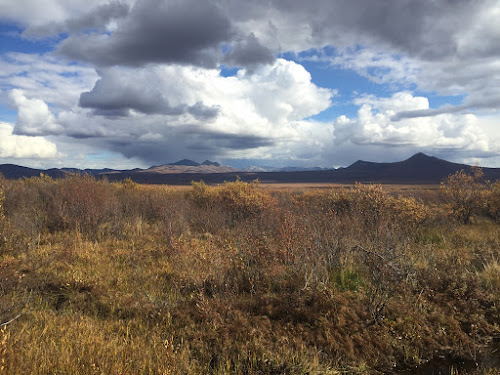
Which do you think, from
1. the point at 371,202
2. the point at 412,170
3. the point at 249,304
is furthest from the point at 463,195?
the point at 412,170

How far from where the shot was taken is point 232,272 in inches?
311

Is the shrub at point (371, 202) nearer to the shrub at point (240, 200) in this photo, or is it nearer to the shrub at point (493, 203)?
the shrub at point (240, 200)

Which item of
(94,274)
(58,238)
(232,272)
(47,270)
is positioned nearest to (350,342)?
(232,272)

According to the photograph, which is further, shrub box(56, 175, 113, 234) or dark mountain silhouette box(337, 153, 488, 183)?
dark mountain silhouette box(337, 153, 488, 183)

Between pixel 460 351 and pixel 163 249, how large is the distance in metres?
8.64

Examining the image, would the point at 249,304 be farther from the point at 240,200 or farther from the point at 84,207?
the point at 240,200

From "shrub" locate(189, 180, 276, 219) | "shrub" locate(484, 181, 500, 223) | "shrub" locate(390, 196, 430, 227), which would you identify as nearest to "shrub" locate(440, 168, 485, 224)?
"shrub" locate(484, 181, 500, 223)

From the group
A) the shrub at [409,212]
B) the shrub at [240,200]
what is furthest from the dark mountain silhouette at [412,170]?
the shrub at [409,212]

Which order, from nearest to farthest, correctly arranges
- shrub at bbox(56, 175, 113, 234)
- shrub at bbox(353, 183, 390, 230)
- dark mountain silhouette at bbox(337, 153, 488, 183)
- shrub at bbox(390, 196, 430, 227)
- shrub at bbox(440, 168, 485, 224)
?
shrub at bbox(353, 183, 390, 230) < shrub at bbox(390, 196, 430, 227) < shrub at bbox(56, 175, 113, 234) < shrub at bbox(440, 168, 485, 224) < dark mountain silhouette at bbox(337, 153, 488, 183)

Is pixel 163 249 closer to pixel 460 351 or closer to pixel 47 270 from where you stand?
pixel 47 270

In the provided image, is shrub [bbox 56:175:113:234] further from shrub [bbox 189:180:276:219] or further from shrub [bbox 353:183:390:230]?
shrub [bbox 353:183:390:230]

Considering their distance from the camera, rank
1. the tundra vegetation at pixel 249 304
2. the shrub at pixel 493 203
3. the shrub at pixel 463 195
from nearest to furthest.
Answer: the tundra vegetation at pixel 249 304 < the shrub at pixel 493 203 < the shrub at pixel 463 195

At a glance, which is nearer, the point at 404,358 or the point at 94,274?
the point at 404,358

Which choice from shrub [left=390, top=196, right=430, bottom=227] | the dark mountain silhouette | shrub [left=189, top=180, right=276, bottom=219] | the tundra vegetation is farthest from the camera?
the dark mountain silhouette
